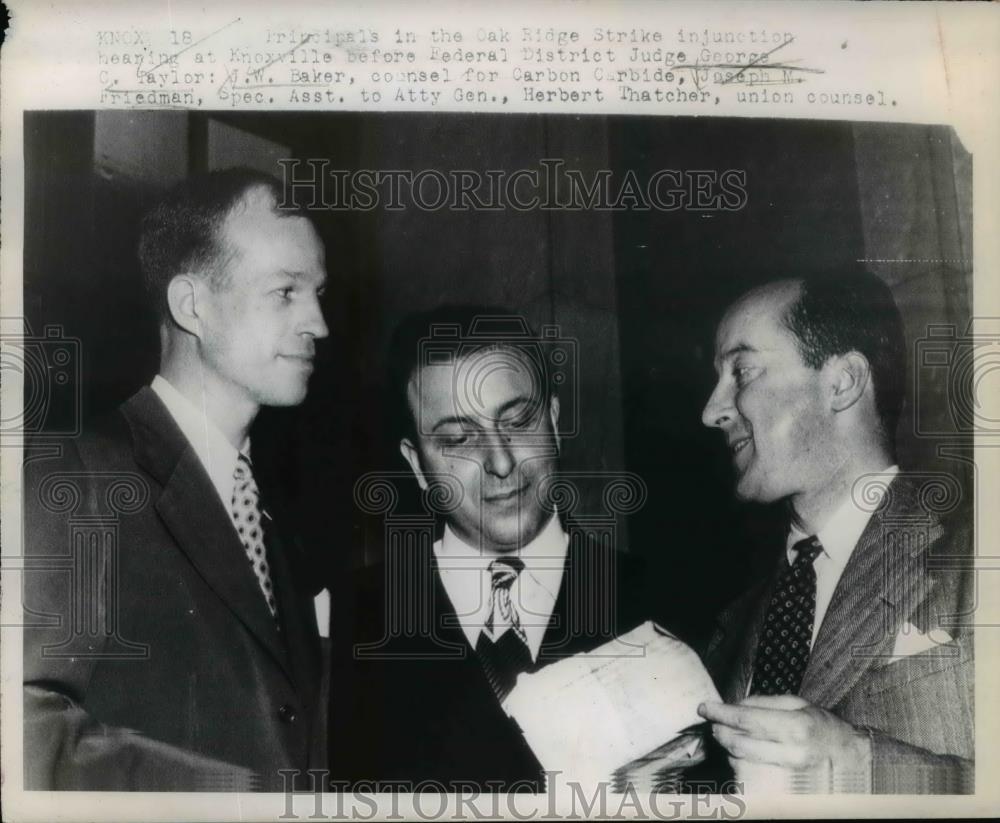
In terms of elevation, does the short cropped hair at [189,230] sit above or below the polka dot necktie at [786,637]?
above

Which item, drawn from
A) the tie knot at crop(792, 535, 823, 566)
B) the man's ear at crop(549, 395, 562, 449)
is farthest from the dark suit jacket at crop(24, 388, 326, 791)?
the tie knot at crop(792, 535, 823, 566)

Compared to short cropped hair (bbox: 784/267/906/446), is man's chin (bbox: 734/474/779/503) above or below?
below

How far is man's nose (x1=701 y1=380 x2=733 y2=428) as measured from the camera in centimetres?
213

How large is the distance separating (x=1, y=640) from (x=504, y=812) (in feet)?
3.83

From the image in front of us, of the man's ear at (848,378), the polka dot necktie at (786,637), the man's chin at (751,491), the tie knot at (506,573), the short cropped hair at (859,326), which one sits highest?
the short cropped hair at (859,326)

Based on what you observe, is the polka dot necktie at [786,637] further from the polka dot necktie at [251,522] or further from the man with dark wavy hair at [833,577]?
the polka dot necktie at [251,522]

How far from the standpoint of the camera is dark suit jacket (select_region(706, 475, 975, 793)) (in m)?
2.12

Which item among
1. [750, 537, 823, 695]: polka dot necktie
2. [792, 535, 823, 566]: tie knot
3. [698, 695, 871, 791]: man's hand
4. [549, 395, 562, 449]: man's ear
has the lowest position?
[698, 695, 871, 791]: man's hand

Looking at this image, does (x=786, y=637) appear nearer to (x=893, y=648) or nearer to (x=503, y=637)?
(x=893, y=648)

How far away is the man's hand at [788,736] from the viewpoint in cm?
212

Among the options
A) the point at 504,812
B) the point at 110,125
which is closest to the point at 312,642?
the point at 504,812

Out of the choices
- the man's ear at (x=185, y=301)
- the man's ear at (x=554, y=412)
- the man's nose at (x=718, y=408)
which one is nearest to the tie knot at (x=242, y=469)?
the man's ear at (x=185, y=301)

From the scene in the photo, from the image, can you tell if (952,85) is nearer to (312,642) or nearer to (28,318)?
(312,642)

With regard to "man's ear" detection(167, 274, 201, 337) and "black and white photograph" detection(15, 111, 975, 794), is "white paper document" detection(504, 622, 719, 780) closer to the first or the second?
"black and white photograph" detection(15, 111, 975, 794)
